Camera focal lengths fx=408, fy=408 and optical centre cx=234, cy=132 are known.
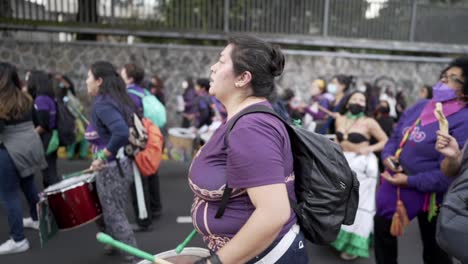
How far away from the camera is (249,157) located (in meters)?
1.33

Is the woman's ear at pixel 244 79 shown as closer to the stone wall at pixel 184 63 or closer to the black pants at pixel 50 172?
the black pants at pixel 50 172

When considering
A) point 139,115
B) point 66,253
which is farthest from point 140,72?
point 66,253

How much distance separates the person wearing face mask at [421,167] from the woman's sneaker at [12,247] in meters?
3.32

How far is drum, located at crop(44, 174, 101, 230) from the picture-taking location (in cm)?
321

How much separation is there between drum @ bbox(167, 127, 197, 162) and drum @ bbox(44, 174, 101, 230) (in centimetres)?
309

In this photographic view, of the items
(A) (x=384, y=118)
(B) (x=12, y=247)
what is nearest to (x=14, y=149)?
(B) (x=12, y=247)

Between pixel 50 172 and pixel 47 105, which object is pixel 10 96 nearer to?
pixel 47 105

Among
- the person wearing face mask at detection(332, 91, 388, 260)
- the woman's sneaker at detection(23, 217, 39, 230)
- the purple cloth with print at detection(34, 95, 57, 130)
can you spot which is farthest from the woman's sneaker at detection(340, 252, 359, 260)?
the purple cloth with print at detection(34, 95, 57, 130)

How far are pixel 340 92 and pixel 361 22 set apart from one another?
6182mm

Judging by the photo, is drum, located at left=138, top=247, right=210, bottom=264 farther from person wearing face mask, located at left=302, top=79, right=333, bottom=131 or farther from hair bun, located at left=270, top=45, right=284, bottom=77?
person wearing face mask, located at left=302, top=79, right=333, bottom=131

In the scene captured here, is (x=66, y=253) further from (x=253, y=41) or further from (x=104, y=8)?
(x=104, y=8)

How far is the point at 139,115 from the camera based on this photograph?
13.0ft

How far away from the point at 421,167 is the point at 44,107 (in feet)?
14.1

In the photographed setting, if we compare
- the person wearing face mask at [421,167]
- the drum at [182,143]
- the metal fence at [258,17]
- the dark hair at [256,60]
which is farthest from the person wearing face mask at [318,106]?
the dark hair at [256,60]
